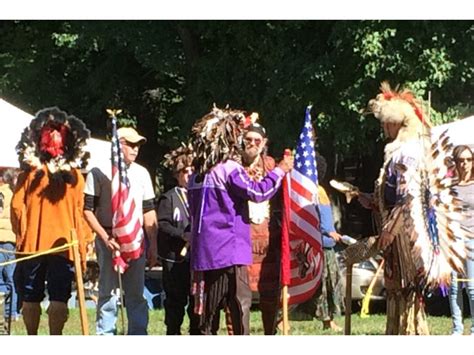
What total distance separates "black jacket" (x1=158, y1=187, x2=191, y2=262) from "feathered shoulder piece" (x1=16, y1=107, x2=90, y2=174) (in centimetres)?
77

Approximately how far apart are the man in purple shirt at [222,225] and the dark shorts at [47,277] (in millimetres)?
1138

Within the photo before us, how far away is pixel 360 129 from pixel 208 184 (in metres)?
9.09

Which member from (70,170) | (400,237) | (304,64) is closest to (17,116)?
(70,170)

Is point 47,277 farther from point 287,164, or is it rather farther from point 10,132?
point 10,132

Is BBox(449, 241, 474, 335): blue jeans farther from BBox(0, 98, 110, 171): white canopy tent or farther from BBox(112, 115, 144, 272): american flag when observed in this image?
BBox(0, 98, 110, 171): white canopy tent

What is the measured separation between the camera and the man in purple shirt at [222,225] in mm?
7781

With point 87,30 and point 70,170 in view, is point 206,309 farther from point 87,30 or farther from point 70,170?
point 87,30

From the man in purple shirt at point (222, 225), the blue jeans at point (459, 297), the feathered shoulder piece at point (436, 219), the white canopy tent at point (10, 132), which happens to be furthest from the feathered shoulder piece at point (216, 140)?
the white canopy tent at point (10, 132)

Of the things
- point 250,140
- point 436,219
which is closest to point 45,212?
point 250,140

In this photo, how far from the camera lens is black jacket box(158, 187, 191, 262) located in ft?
30.0

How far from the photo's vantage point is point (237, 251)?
7.80 m

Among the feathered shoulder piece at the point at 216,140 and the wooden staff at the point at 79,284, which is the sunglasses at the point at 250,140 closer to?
the feathered shoulder piece at the point at 216,140

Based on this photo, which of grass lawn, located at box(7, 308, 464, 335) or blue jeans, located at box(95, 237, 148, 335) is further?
grass lawn, located at box(7, 308, 464, 335)

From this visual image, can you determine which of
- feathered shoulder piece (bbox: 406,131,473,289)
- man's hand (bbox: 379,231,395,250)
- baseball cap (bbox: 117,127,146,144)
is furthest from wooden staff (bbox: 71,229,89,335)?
feathered shoulder piece (bbox: 406,131,473,289)
